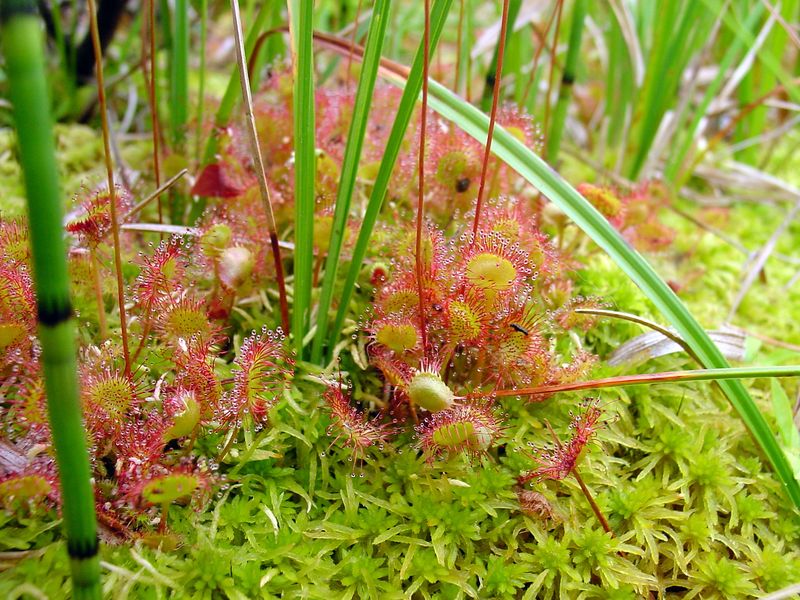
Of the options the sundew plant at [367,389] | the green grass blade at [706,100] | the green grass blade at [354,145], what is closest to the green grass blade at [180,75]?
the sundew plant at [367,389]

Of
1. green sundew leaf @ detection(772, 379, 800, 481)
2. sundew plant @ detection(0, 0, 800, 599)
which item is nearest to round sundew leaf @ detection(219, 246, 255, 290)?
sundew plant @ detection(0, 0, 800, 599)

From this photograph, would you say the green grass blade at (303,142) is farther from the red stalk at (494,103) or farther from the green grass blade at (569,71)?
the green grass blade at (569,71)

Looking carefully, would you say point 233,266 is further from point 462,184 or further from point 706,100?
point 706,100

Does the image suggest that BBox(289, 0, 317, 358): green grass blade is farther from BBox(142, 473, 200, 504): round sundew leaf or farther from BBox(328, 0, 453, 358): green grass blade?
BBox(142, 473, 200, 504): round sundew leaf

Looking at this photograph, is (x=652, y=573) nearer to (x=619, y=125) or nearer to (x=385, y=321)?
(x=385, y=321)

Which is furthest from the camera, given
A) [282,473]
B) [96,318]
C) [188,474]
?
[96,318]

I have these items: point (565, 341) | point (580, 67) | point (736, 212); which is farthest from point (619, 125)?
point (565, 341)

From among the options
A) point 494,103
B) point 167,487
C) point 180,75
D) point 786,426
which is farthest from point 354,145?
point 786,426
